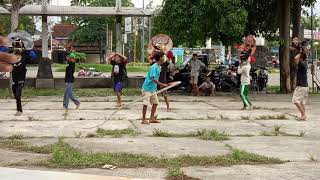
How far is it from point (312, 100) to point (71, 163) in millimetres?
12664

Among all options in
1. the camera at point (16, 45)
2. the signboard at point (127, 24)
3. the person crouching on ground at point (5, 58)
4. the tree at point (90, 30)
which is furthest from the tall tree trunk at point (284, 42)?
the tree at point (90, 30)

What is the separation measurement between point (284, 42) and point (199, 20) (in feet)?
13.7

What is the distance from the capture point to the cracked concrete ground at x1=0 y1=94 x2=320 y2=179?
748 cm

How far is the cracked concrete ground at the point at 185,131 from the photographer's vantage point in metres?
7.48

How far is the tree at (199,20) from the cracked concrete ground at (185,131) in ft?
9.26

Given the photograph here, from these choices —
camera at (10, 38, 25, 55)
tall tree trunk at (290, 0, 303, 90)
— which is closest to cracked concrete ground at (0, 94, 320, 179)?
camera at (10, 38, 25, 55)

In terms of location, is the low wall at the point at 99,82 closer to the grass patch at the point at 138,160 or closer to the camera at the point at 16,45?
the grass patch at the point at 138,160

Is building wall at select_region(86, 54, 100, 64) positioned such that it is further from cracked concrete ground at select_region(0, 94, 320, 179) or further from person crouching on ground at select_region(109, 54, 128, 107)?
person crouching on ground at select_region(109, 54, 128, 107)

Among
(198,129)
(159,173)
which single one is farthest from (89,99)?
(159,173)

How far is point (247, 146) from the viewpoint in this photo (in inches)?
366

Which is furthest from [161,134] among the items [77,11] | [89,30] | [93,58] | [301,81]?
[93,58]

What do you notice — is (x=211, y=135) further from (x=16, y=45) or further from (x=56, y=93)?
(x=56, y=93)

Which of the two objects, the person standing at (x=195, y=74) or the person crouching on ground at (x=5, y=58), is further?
the person standing at (x=195, y=74)

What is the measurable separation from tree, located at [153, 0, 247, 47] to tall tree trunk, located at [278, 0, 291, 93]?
194cm
